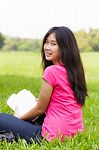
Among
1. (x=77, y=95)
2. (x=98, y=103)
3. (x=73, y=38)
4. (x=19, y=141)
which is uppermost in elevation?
(x=73, y=38)

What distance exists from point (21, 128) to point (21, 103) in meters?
0.39

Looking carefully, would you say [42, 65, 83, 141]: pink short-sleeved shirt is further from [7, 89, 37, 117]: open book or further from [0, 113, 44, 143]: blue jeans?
[7, 89, 37, 117]: open book

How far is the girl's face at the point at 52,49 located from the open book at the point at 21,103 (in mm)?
547

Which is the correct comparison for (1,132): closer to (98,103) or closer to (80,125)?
(80,125)

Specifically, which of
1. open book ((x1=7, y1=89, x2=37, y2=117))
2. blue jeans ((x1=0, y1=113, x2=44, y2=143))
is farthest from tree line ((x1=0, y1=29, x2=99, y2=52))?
blue jeans ((x1=0, y1=113, x2=44, y2=143))

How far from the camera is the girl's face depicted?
4508 millimetres

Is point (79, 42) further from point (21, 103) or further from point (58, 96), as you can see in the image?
point (58, 96)

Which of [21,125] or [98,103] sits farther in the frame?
[98,103]

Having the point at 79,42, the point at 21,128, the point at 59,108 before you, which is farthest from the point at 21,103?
the point at 79,42

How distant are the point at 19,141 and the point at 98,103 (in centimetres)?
376

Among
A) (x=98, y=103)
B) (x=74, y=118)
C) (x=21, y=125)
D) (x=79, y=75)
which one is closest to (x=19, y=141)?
(x=21, y=125)

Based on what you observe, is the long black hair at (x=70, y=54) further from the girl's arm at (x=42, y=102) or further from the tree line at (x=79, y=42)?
the tree line at (x=79, y=42)

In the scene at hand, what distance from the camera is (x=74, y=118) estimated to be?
4.48m

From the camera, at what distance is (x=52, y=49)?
177 inches
